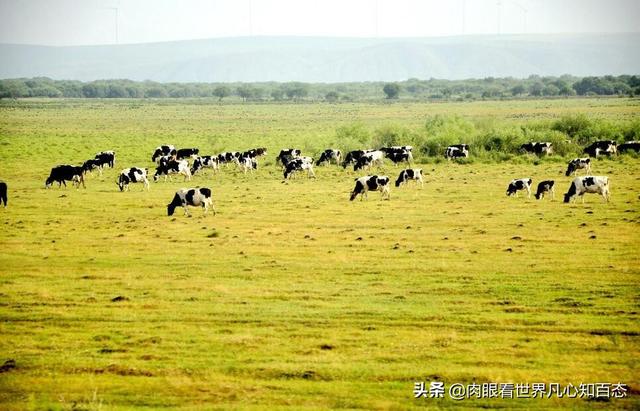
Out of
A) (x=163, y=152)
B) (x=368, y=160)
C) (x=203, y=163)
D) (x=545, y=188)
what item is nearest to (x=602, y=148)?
(x=368, y=160)

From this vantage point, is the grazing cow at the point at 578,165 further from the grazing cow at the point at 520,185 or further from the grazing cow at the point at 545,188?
the grazing cow at the point at 545,188

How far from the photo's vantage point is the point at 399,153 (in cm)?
4744

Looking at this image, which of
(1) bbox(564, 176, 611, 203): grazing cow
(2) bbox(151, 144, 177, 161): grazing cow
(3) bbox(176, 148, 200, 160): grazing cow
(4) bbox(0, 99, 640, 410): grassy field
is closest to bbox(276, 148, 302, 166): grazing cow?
(3) bbox(176, 148, 200, 160): grazing cow

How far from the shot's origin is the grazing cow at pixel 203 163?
4381cm

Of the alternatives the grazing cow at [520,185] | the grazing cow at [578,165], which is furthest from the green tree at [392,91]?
the grazing cow at [520,185]

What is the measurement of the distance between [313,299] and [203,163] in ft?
92.4

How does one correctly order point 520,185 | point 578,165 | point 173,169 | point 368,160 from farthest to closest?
point 368,160
point 173,169
point 578,165
point 520,185

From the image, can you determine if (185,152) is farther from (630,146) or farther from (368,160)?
(630,146)

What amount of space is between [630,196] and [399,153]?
1774 cm

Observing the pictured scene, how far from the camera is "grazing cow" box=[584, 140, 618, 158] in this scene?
1874 inches

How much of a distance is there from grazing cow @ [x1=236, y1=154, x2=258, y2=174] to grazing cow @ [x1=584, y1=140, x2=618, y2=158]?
20829 millimetres

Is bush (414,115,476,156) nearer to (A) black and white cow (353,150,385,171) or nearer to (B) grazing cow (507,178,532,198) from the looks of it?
(A) black and white cow (353,150,385,171)

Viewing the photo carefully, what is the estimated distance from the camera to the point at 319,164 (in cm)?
4881

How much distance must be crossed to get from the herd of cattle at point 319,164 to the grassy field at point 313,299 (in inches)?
34.6
